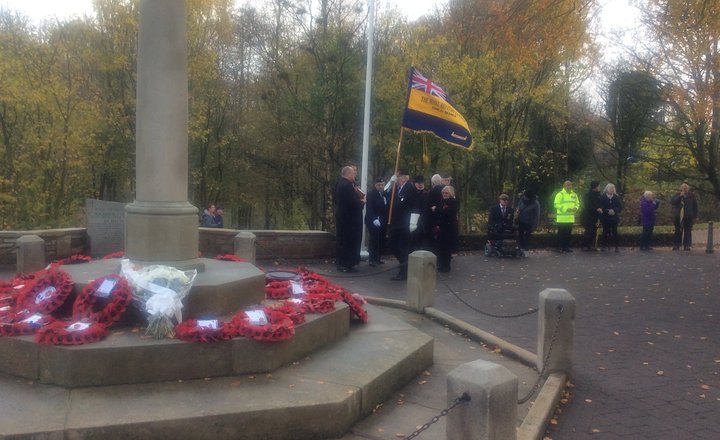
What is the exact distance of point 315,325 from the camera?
6379 millimetres

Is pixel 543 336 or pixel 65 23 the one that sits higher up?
pixel 65 23

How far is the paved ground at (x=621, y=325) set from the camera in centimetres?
574

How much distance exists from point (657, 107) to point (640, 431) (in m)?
25.7

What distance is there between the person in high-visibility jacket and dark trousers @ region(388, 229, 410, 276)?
21.2 ft

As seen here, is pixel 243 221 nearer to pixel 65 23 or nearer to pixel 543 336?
pixel 65 23

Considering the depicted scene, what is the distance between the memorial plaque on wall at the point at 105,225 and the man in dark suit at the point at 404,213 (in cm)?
569

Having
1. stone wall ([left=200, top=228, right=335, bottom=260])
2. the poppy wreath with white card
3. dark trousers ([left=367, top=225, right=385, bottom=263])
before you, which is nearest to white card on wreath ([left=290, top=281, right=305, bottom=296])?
the poppy wreath with white card

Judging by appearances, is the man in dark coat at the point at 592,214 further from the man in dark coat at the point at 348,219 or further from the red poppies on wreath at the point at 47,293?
the red poppies on wreath at the point at 47,293

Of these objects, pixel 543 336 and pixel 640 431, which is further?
pixel 543 336

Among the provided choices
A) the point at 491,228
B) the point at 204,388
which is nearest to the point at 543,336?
the point at 204,388

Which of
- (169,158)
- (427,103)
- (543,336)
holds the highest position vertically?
(427,103)

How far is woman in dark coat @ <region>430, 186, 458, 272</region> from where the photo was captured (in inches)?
534

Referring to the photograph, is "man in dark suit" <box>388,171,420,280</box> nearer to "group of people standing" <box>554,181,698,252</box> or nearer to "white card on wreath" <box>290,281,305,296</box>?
"white card on wreath" <box>290,281,305,296</box>

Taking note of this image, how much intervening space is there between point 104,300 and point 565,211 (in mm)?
14586
